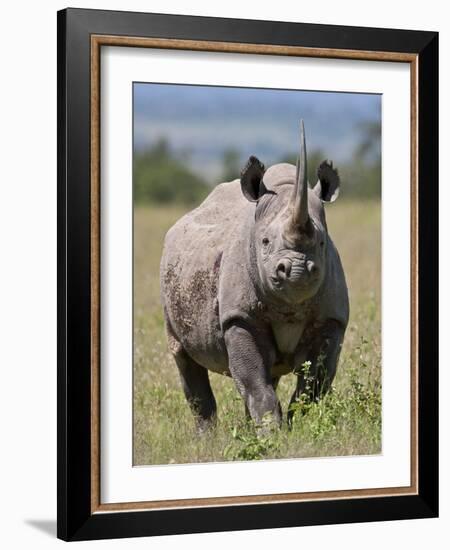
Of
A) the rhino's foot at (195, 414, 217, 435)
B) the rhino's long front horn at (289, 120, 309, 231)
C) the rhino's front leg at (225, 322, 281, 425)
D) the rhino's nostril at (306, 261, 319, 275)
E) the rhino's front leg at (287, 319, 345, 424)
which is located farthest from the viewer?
the rhino's front leg at (287, 319, 345, 424)

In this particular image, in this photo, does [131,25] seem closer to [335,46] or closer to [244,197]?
[335,46]

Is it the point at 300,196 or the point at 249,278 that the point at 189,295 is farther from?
the point at 300,196

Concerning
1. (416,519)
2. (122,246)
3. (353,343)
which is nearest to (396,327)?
(353,343)

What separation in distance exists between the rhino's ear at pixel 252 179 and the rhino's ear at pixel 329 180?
35cm

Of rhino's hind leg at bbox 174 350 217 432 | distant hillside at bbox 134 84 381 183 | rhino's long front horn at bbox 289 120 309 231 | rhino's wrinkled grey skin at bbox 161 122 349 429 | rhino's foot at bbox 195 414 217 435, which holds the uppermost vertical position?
distant hillside at bbox 134 84 381 183

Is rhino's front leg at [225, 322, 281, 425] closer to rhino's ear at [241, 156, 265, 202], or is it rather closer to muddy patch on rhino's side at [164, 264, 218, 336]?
muddy patch on rhino's side at [164, 264, 218, 336]

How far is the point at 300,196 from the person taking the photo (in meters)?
9.41

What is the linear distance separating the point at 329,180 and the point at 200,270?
1.13m

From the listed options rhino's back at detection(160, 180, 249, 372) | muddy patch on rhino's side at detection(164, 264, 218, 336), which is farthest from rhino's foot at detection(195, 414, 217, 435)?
muddy patch on rhino's side at detection(164, 264, 218, 336)

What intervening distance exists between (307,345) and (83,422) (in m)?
1.72

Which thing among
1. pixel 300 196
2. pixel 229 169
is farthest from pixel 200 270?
pixel 300 196

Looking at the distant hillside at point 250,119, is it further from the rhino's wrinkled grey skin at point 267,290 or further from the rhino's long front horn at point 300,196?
the rhino's long front horn at point 300,196

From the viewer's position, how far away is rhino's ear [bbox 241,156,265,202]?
9.89m

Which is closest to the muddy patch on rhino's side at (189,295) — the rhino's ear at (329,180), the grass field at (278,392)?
the grass field at (278,392)
